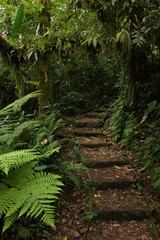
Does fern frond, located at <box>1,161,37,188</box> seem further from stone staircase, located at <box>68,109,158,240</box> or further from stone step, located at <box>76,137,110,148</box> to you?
stone step, located at <box>76,137,110,148</box>

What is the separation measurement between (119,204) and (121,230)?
0.39 m

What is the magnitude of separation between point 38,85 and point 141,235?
14.4ft

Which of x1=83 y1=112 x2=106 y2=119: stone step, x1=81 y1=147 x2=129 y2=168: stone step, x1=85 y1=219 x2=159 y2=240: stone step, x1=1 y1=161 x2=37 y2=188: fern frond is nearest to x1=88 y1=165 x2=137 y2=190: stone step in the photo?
x1=81 y1=147 x2=129 y2=168: stone step

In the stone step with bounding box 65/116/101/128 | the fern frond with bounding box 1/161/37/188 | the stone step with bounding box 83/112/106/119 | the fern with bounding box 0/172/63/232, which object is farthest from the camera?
the stone step with bounding box 83/112/106/119

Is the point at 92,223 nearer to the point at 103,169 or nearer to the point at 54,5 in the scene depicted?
the point at 103,169

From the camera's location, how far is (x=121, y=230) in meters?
2.39

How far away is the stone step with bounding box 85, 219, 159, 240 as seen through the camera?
90.0 inches

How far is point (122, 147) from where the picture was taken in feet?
14.0

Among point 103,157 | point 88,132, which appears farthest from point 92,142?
point 103,157

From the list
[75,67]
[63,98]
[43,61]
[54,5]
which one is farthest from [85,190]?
[75,67]

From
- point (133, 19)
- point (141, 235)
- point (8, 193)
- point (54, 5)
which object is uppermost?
point (54, 5)

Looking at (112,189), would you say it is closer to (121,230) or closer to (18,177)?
(121,230)

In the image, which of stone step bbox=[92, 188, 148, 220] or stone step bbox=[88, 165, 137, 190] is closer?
stone step bbox=[92, 188, 148, 220]

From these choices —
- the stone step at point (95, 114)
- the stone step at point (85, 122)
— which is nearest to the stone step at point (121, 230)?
the stone step at point (85, 122)
